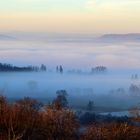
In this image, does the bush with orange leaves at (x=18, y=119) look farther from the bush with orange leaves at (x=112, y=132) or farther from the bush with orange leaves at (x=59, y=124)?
the bush with orange leaves at (x=112, y=132)

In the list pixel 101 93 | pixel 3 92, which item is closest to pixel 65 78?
pixel 101 93

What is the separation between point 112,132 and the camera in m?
20.0

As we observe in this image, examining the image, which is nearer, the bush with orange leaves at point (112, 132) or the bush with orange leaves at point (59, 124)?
the bush with orange leaves at point (112, 132)

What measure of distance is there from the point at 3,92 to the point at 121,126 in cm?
490

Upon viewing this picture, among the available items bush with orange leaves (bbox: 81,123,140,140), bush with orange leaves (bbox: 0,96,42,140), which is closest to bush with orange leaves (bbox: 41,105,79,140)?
bush with orange leaves (bbox: 0,96,42,140)

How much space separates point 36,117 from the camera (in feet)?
70.9

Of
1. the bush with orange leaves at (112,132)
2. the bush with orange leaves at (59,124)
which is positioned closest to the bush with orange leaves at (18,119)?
the bush with orange leaves at (59,124)

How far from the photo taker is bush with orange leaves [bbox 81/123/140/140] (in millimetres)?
20111

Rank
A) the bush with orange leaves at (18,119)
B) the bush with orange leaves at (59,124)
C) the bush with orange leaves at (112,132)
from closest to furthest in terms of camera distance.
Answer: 1. the bush with orange leaves at (112,132)
2. the bush with orange leaves at (18,119)
3. the bush with orange leaves at (59,124)

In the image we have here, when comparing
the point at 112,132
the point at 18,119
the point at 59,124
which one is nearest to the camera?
the point at 112,132

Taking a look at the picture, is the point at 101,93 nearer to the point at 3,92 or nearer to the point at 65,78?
the point at 65,78

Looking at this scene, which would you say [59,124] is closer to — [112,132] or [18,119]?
[18,119]

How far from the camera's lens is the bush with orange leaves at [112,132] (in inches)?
792

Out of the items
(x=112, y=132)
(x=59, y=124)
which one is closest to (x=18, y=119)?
(x=59, y=124)
